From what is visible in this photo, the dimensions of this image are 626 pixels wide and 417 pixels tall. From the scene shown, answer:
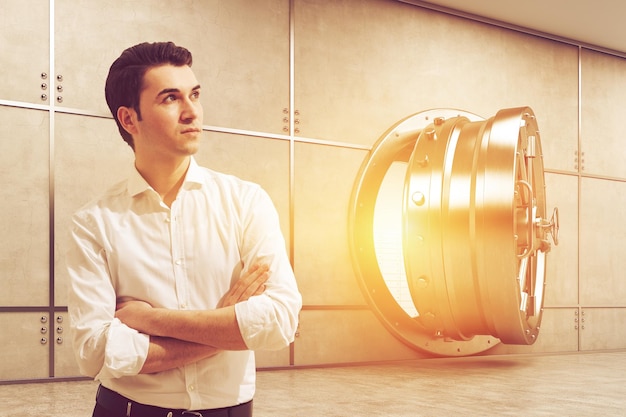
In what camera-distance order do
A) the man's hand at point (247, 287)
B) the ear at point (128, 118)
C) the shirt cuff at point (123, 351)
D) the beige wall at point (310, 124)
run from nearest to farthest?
the shirt cuff at point (123, 351), the man's hand at point (247, 287), the ear at point (128, 118), the beige wall at point (310, 124)

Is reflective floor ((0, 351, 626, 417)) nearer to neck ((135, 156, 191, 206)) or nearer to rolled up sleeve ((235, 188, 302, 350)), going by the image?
rolled up sleeve ((235, 188, 302, 350))

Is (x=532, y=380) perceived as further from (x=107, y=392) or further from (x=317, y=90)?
(x=107, y=392)

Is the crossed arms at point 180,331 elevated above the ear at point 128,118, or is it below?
below

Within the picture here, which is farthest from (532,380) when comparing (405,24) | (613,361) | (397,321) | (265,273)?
(265,273)

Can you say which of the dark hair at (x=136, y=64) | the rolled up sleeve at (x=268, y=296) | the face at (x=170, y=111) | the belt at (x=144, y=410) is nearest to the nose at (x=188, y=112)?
the face at (x=170, y=111)

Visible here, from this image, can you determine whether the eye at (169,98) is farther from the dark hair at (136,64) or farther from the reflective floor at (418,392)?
the reflective floor at (418,392)

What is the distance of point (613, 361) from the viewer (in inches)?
263

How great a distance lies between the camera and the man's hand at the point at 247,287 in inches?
67.1

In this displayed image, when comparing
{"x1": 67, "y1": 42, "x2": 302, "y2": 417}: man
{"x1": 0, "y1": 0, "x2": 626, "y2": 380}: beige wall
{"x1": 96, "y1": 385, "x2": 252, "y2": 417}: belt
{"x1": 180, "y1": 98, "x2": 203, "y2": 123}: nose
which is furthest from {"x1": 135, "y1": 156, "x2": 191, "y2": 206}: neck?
{"x1": 0, "y1": 0, "x2": 626, "y2": 380}: beige wall

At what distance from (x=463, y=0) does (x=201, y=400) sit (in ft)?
19.7

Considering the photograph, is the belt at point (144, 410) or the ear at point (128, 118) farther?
the ear at point (128, 118)

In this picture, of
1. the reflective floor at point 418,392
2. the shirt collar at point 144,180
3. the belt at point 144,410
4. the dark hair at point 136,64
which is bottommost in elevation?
the reflective floor at point 418,392

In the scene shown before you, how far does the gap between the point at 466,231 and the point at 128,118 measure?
399 centimetres

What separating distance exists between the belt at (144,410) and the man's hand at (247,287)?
0.81 ft
